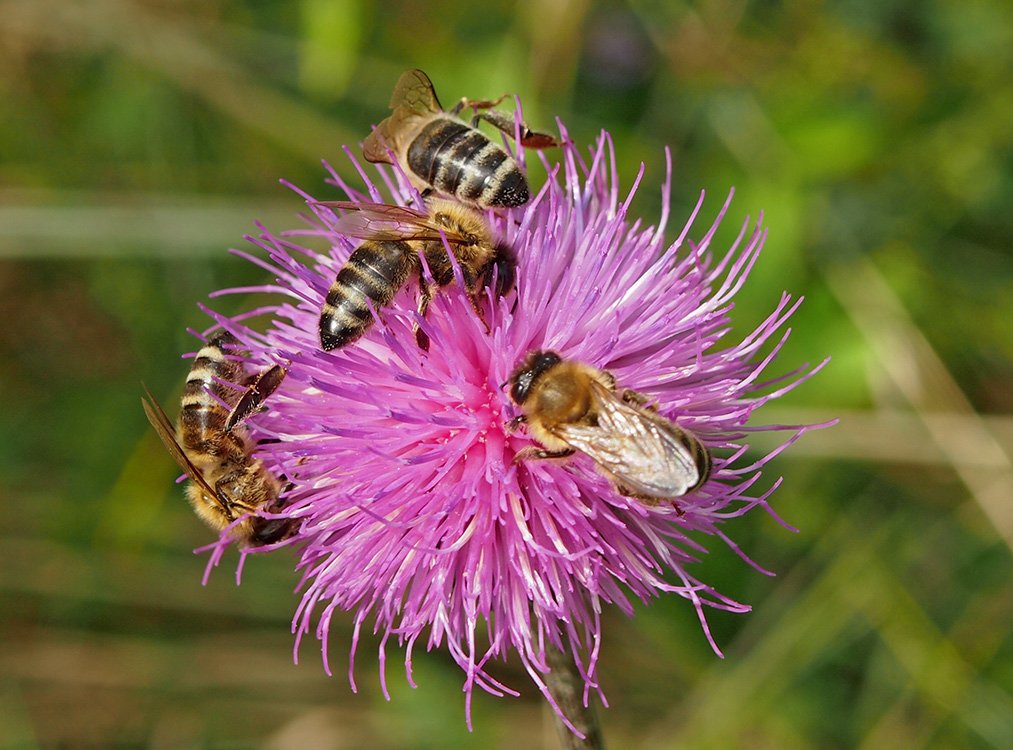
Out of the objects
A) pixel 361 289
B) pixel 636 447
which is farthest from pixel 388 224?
pixel 636 447

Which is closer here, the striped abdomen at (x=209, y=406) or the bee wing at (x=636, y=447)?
the bee wing at (x=636, y=447)

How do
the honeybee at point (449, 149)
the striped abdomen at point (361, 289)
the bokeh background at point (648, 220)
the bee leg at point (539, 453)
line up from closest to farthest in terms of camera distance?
the bee leg at point (539, 453) < the striped abdomen at point (361, 289) < the honeybee at point (449, 149) < the bokeh background at point (648, 220)

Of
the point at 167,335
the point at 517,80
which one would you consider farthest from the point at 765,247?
the point at 167,335

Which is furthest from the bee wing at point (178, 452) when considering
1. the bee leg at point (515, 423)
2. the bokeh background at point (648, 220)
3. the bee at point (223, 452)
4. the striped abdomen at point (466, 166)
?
the bokeh background at point (648, 220)

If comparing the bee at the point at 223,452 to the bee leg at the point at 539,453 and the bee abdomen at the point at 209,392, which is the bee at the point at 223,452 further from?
the bee leg at the point at 539,453

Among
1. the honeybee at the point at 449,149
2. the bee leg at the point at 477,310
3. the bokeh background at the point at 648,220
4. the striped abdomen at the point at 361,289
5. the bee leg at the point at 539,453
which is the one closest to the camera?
the bee leg at the point at 539,453

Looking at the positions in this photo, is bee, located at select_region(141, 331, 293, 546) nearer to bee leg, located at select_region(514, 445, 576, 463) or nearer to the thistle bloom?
the thistle bloom

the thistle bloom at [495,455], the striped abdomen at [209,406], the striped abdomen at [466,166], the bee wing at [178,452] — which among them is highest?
the striped abdomen at [466,166]

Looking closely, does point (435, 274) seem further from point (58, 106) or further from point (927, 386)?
point (58, 106)
